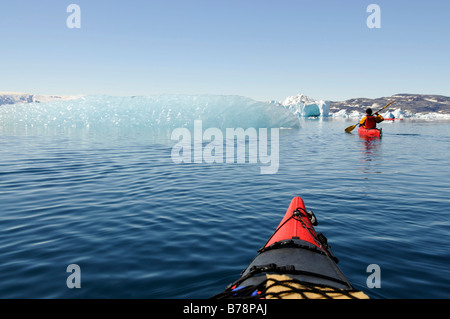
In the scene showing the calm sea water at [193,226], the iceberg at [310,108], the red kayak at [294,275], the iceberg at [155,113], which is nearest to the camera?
the red kayak at [294,275]

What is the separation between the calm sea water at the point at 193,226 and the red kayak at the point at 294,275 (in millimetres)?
626

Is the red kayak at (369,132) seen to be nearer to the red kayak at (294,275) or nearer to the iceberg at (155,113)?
the iceberg at (155,113)

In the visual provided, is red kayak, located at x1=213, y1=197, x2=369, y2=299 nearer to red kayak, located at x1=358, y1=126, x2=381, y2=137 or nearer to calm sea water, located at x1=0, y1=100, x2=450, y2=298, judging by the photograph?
calm sea water, located at x1=0, y1=100, x2=450, y2=298

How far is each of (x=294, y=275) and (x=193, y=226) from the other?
2846 millimetres

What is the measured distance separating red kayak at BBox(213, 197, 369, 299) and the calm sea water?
0.63 meters

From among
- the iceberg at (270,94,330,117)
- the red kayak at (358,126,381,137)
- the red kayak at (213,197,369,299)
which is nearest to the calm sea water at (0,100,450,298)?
the red kayak at (213,197,369,299)

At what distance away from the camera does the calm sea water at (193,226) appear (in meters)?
3.49

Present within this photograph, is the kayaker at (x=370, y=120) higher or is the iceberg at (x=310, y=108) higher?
the iceberg at (x=310, y=108)

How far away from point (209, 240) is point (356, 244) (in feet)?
7.49

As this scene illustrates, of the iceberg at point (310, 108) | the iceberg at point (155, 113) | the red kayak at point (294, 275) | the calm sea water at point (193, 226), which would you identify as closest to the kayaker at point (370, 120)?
the calm sea water at point (193, 226)

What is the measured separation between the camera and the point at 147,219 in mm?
5625
